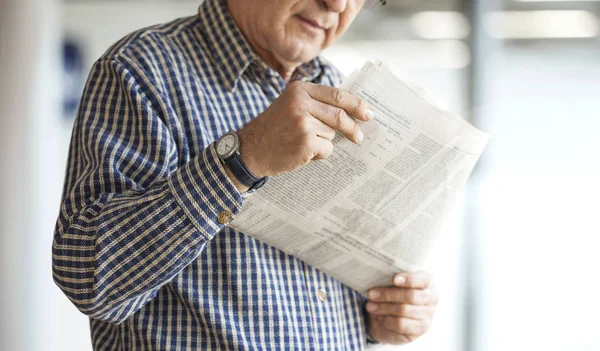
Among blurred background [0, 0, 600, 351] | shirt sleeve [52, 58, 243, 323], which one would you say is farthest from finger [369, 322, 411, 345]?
blurred background [0, 0, 600, 351]

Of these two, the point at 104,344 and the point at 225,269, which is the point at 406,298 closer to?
the point at 225,269

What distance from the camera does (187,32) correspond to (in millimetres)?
1222

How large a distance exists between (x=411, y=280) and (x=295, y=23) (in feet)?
1.66

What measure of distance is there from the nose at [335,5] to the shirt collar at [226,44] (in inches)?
6.0

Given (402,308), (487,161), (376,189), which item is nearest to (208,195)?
(376,189)

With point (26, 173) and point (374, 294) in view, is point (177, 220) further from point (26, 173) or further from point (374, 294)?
point (26, 173)

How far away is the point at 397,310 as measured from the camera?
1249mm

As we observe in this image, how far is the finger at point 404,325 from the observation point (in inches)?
49.4

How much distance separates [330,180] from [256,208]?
120mm

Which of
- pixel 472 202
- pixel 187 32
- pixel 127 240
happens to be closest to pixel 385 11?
pixel 472 202

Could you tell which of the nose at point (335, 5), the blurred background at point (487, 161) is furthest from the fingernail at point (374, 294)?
the blurred background at point (487, 161)

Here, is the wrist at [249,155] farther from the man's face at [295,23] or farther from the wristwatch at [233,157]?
the man's face at [295,23]

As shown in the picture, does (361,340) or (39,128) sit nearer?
(361,340)

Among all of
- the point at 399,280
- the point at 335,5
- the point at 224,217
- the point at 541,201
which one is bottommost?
the point at 399,280
